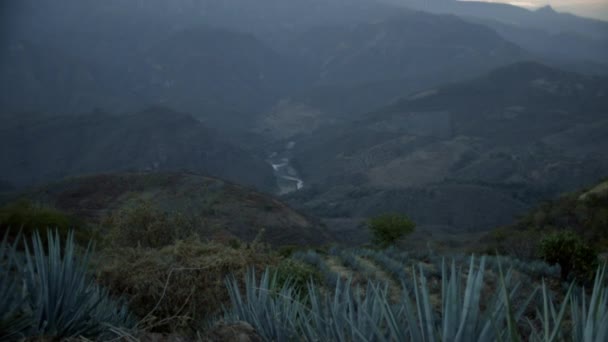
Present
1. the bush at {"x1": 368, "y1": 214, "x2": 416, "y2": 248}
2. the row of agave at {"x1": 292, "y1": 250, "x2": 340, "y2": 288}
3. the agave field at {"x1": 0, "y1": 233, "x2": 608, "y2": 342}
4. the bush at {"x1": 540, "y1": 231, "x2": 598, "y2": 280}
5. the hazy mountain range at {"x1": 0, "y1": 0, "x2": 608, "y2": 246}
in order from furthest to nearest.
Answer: the hazy mountain range at {"x1": 0, "y1": 0, "x2": 608, "y2": 246} < the bush at {"x1": 368, "y1": 214, "x2": 416, "y2": 248} < the bush at {"x1": 540, "y1": 231, "x2": 598, "y2": 280} < the row of agave at {"x1": 292, "y1": 250, "x2": 340, "y2": 288} < the agave field at {"x1": 0, "y1": 233, "x2": 608, "y2": 342}

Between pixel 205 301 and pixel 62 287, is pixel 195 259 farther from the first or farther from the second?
pixel 62 287

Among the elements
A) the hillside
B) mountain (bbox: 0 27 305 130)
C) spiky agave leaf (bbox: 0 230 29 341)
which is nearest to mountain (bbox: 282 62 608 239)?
the hillside

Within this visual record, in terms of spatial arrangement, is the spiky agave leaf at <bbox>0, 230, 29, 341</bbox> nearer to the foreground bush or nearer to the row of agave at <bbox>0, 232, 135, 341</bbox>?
the row of agave at <bbox>0, 232, 135, 341</bbox>

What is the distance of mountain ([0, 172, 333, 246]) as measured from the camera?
28.1 m

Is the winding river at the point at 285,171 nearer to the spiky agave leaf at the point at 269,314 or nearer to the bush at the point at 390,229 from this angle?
the bush at the point at 390,229

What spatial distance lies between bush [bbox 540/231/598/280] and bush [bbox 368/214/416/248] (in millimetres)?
9884

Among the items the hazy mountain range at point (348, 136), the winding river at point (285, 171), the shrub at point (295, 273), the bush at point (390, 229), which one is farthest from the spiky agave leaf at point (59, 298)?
the winding river at point (285, 171)

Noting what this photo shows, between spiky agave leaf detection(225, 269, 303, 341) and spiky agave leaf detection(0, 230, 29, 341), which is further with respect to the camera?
spiky agave leaf detection(225, 269, 303, 341)

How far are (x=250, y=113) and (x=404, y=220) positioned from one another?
142956mm

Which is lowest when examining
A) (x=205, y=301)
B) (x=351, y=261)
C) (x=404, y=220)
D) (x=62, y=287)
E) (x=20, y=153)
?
(x=20, y=153)

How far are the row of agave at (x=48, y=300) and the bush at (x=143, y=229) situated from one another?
7.19 meters

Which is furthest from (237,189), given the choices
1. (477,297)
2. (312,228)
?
(477,297)

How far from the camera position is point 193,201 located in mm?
31641

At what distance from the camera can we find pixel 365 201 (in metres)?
61.6
